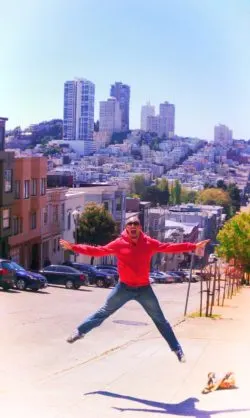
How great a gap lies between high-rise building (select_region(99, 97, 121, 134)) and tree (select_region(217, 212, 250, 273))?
126897mm

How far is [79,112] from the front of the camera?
12925 cm

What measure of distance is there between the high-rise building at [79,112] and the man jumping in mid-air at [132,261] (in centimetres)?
7597

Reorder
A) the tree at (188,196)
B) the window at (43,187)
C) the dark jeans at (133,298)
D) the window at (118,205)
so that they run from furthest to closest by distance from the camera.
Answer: the tree at (188,196) → the window at (118,205) → the window at (43,187) → the dark jeans at (133,298)

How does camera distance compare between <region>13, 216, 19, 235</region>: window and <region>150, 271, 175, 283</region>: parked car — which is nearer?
<region>13, 216, 19, 235</region>: window

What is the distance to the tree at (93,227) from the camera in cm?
5197

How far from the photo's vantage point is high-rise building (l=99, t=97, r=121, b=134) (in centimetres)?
17812

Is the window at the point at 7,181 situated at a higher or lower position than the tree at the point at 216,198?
higher

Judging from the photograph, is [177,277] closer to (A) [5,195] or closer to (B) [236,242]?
(B) [236,242]

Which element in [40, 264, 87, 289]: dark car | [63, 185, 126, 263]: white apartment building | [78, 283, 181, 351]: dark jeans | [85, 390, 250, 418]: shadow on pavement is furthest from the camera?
[63, 185, 126, 263]: white apartment building

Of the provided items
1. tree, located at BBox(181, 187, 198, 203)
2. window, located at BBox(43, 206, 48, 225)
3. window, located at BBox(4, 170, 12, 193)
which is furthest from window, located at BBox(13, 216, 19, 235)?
tree, located at BBox(181, 187, 198, 203)

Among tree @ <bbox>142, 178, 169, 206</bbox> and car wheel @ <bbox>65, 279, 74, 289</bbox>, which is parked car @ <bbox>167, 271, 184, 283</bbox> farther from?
tree @ <bbox>142, 178, 169, 206</bbox>

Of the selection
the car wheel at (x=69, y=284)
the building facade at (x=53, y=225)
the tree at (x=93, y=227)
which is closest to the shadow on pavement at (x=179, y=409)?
the car wheel at (x=69, y=284)

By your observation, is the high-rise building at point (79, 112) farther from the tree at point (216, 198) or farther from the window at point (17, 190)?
the window at point (17, 190)

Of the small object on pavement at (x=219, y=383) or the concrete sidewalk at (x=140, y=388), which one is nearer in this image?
the concrete sidewalk at (x=140, y=388)
